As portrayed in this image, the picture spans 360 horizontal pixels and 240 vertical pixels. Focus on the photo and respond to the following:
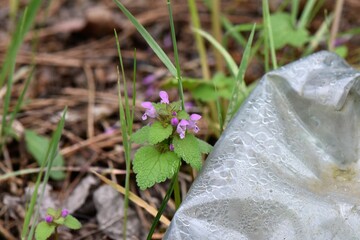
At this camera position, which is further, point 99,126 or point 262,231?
point 99,126

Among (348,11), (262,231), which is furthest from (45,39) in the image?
(262,231)

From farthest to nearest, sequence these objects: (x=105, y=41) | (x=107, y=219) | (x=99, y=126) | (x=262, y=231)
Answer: (x=105, y=41)
(x=99, y=126)
(x=107, y=219)
(x=262, y=231)

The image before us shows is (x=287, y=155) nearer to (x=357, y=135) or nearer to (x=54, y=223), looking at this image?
(x=357, y=135)

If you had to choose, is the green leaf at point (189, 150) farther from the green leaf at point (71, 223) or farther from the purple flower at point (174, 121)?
the green leaf at point (71, 223)

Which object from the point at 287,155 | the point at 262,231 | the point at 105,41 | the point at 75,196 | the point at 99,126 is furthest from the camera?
the point at 105,41

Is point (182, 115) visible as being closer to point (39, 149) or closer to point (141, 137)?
point (141, 137)

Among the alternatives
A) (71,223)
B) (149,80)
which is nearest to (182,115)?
(71,223)

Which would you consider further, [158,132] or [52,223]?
[52,223]

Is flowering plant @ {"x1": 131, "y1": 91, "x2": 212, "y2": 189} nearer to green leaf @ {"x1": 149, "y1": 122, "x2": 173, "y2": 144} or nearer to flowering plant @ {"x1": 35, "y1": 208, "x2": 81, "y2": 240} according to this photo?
green leaf @ {"x1": 149, "y1": 122, "x2": 173, "y2": 144}
